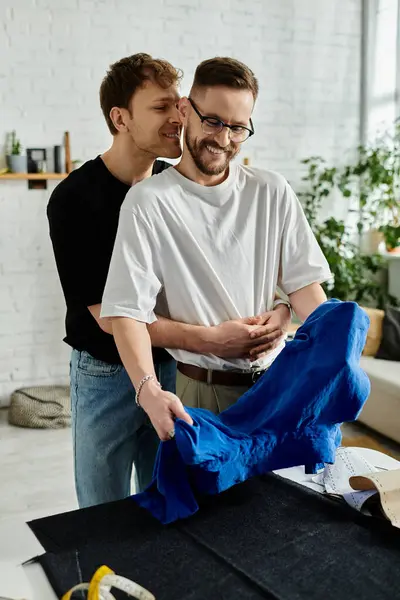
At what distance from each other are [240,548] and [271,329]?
1.75 feet

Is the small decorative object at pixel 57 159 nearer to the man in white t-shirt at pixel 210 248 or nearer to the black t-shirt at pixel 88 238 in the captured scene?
A: the black t-shirt at pixel 88 238

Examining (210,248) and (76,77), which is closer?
(210,248)

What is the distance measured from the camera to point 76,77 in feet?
14.6

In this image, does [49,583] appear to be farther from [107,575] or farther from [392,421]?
[392,421]

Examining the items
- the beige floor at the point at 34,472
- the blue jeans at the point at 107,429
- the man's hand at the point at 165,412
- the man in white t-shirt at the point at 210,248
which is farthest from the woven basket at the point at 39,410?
the man's hand at the point at 165,412

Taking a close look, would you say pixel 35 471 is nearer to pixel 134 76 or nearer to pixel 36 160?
pixel 36 160

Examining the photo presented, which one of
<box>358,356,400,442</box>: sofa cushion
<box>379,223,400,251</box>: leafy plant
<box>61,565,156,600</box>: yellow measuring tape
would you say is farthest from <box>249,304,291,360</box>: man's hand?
<box>379,223,400,251</box>: leafy plant

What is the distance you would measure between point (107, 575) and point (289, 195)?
3.11 feet

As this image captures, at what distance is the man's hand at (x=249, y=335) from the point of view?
5.11 feet

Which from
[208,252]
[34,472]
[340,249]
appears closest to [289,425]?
[208,252]

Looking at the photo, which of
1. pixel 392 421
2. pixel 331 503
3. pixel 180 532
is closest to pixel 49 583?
pixel 180 532

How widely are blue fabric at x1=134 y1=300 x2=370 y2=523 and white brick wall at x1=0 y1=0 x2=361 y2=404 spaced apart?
3.29m

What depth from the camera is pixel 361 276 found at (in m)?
5.24

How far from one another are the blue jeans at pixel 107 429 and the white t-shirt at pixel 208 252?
0.81ft
